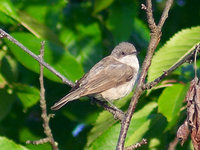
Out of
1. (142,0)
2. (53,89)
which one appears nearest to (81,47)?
(53,89)

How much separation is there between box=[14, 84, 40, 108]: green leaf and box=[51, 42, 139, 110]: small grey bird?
0.45 meters

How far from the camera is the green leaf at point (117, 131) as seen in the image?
4434 millimetres

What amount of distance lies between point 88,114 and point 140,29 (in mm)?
1315

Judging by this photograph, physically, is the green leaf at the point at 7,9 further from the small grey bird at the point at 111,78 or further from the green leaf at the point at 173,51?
the green leaf at the point at 173,51

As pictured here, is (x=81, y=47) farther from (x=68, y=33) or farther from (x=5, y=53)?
(x=5, y=53)

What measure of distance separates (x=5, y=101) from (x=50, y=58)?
0.70 meters

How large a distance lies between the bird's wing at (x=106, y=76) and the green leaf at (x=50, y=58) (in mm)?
375

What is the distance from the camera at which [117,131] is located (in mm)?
4512

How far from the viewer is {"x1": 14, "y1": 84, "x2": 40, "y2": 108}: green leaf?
509 centimetres

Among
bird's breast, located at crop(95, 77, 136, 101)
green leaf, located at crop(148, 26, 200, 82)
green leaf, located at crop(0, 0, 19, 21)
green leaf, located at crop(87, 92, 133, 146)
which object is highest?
green leaf, located at crop(0, 0, 19, 21)

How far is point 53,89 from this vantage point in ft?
19.3

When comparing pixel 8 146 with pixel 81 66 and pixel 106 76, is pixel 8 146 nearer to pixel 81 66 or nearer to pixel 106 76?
pixel 81 66

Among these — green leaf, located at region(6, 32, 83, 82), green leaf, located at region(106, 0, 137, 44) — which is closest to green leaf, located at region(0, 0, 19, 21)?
green leaf, located at region(6, 32, 83, 82)

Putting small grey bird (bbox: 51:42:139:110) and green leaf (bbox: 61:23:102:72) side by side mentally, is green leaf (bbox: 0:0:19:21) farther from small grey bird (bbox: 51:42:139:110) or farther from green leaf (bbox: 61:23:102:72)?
green leaf (bbox: 61:23:102:72)
